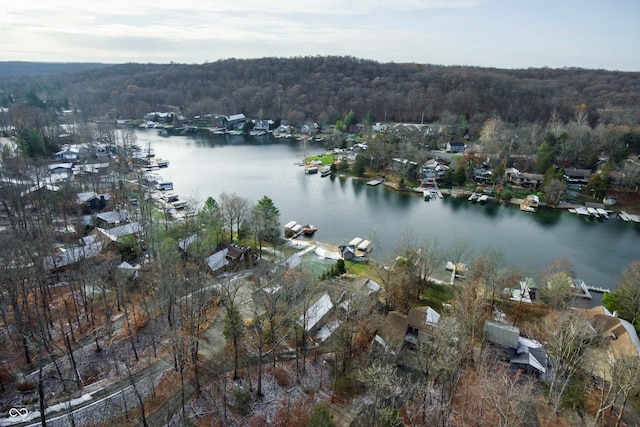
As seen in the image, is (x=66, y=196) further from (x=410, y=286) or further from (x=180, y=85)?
(x=180, y=85)

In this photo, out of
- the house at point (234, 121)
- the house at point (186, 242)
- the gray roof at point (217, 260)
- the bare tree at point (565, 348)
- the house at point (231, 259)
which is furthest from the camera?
the house at point (234, 121)

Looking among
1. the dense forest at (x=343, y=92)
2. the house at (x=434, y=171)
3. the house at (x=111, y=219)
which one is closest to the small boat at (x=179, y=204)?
the house at (x=111, y=219)

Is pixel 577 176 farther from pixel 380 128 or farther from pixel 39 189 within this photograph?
pixel 39 189

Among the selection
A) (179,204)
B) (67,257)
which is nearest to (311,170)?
(179,204)

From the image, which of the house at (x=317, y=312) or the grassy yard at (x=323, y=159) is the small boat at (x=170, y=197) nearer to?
the grassy yard at (x=323, y=159)

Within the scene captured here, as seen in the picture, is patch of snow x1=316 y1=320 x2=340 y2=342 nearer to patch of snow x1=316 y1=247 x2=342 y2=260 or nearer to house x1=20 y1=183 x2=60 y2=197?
patch of snow x1=316 y1=247 x2=342 y2=260

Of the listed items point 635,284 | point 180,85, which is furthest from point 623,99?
point 180,85

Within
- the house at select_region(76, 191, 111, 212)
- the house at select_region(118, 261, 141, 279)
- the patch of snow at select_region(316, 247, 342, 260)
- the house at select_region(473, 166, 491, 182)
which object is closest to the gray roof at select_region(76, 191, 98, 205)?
the house at select_region(76, 191, 111, 212)
